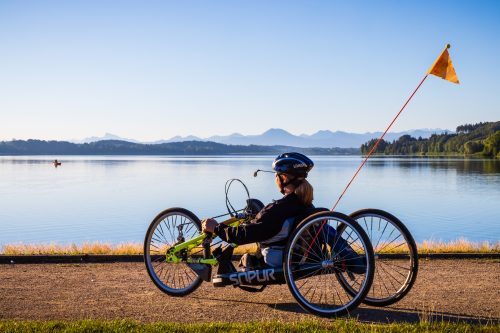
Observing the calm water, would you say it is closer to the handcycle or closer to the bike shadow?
the handcycle

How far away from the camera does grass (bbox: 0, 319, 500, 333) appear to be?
239 inches

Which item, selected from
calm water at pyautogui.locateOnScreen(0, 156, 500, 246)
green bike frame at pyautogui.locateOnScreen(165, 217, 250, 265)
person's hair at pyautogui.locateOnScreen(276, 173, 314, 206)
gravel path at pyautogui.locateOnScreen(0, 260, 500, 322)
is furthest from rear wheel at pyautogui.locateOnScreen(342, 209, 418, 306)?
calm water at pyautogui.locateOnScreen(0, 156, 500, 246)

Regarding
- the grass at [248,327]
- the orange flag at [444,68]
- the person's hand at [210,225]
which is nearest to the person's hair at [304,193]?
the person's hand at [210,225]

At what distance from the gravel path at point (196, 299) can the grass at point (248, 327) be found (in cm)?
47

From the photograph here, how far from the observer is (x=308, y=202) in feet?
24.1

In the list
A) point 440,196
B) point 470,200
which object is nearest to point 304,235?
point 470,200

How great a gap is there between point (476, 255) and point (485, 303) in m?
3.68

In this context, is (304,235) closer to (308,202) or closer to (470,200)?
(308,202)

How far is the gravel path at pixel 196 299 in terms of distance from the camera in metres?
7.05

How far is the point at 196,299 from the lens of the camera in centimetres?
805

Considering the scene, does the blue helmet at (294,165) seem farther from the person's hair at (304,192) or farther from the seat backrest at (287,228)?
the seat backrest at (287,228)

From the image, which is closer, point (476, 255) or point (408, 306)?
point (408, 306)

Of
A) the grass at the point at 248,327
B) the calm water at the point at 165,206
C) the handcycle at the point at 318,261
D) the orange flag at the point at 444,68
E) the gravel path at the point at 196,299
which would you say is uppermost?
the orange flag at the point at 444,68

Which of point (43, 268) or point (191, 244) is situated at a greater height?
point (191, 244)
